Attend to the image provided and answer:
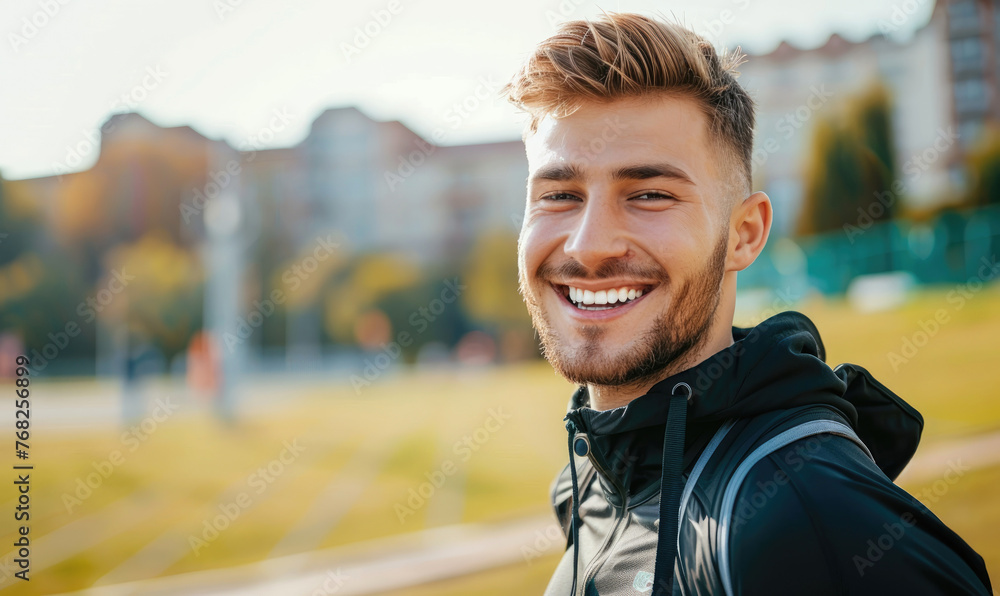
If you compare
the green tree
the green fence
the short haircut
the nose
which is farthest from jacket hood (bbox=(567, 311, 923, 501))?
the green tree

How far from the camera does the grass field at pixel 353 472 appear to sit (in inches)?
442

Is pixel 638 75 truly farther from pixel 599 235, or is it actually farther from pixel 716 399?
pixel 716 399

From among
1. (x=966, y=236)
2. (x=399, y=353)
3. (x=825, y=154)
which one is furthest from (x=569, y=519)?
(x=399, y=353)

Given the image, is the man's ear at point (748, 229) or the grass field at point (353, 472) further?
the grass field at point (353, 472)

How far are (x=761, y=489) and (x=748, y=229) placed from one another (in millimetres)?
789

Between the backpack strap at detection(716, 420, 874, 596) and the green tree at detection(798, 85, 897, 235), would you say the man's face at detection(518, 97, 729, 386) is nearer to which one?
the backpack strap at detection(716, 420, 874, 596)

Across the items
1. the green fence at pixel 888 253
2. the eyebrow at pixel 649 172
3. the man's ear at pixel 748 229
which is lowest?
the green fence at pixel 888 253

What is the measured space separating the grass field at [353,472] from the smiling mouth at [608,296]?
20.0 feet

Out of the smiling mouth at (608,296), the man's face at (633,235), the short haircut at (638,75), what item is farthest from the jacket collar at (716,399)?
the short haircut at (638,75)

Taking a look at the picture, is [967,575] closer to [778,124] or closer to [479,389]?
[479,389]

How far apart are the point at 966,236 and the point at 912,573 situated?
21.6 metres

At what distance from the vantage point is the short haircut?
1674mm

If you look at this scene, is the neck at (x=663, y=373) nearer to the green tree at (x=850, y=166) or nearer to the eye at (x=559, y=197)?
the eye at (x=559, y=197)

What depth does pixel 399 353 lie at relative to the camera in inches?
1467
